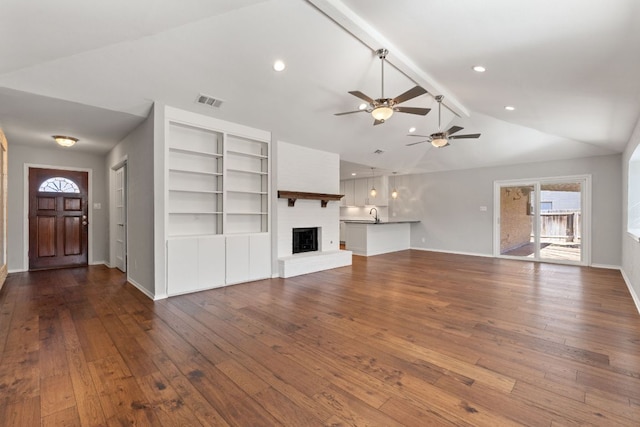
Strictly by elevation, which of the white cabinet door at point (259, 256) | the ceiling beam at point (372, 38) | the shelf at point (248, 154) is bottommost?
the white cabinet door at point (259, 256)

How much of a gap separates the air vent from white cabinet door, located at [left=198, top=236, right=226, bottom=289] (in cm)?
201

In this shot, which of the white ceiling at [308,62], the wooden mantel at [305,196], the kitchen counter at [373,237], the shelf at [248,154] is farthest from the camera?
the kitchen counter at [373,237]

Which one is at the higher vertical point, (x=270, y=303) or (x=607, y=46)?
(x=607, y=46)

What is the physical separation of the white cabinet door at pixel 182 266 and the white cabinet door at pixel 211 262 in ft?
0.26

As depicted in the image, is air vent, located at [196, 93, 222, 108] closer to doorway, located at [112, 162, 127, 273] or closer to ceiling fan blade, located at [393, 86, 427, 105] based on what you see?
doorway, located at [112, 162, 127, 273]

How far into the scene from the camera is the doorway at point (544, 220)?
6.68 metres

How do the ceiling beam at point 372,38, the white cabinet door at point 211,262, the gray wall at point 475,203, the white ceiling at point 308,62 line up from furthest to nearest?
the gray wall at point 475,203
the white cabinet door at point 211,262
the ceiling beam at point 372,38
the white ceiling at point 308,62

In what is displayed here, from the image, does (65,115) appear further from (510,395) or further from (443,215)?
(443,215)

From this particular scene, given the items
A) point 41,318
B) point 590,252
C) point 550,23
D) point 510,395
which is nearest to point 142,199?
point 41,318

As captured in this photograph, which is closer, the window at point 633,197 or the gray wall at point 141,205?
the gray wall at point 141,205

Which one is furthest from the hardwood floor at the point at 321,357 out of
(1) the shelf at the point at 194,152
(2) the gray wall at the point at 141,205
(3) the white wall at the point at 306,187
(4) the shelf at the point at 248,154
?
(4) the shelf at the point at 248,154

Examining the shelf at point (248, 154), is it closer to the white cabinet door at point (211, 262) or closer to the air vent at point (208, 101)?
the air vent at point (208, 101)

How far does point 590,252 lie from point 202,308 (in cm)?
797

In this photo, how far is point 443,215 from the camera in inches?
349
